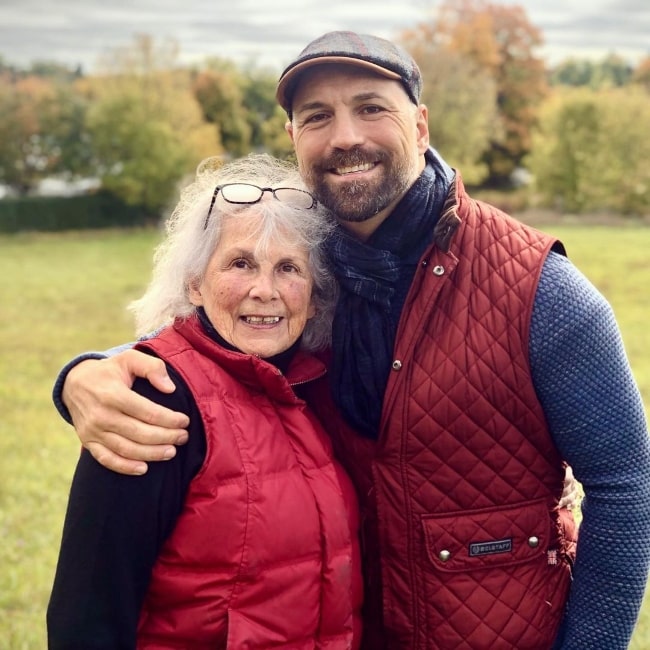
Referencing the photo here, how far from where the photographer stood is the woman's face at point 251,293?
252cm

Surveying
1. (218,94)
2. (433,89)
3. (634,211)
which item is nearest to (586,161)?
(634,211)

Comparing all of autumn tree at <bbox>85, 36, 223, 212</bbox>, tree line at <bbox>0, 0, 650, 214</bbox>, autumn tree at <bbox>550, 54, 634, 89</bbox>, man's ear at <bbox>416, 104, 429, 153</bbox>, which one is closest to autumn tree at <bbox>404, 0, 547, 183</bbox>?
tree line at <bbox>0, 0, 650, 214</bbox>

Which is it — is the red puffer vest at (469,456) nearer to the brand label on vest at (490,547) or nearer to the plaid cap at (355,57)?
the brand label on vest at (490,547)

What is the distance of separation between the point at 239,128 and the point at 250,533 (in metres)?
45.9

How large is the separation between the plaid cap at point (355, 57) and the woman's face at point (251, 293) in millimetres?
522

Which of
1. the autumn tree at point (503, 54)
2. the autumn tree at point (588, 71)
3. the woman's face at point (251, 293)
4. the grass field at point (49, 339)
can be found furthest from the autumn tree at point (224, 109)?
the woman's face at point (251, 293)

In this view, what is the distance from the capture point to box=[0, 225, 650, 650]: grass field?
5.66 metres

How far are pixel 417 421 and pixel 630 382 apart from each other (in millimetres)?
668

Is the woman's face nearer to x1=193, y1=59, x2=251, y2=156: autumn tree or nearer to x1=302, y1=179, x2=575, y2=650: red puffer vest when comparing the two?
x1=302, y1=179, x2=575, y2=650: red puffer vest

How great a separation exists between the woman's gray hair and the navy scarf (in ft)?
0.33

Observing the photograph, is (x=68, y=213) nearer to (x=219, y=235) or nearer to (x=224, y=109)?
(x=224, y=109)

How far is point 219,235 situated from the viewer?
259 centimetres

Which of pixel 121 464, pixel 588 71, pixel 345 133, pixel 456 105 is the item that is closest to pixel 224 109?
pixel 456 105

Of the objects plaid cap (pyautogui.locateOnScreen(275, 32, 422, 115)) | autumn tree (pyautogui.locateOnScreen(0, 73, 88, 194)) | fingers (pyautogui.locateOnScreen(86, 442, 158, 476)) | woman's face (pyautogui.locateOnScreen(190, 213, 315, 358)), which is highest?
plaid cap (pyautogui.locateOnScreen(275, 32, 422, 115))
